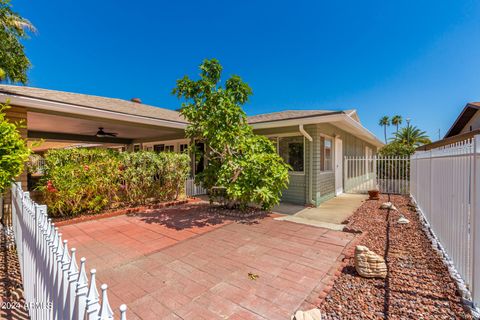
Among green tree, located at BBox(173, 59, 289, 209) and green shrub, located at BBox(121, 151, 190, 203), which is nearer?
green tree, located at BBox(173, 59, 289, 209)

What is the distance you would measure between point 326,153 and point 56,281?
8.79 metres

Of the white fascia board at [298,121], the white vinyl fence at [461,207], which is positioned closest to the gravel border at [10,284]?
the white vinyl fence at [461,207]

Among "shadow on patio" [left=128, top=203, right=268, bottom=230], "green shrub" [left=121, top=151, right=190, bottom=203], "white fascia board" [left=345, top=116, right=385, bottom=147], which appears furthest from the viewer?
"white fascia board" [left=345, top=116, right=385, bottom=147]

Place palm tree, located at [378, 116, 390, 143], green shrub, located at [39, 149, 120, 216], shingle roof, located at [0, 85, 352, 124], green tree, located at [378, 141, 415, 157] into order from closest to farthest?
green shrub, located at [39, 149, 120, 216] → shingle roof, located at [0, 85, 352, 124] → green tree, located at [378, 141, 415, 157] → palm tree, located at [378, 116, 390, 143]

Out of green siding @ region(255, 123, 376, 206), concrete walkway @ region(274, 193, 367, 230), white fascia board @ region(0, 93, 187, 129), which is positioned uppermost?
white fascia board @ region(0, 93, 187, 129)

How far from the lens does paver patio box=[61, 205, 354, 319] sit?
2.33 metres

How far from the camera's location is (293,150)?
8.05 m

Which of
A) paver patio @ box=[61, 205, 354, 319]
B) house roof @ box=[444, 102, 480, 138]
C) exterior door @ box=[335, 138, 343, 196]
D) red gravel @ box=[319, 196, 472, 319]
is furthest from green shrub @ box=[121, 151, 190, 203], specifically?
house roof @ box=[444, 102, 480, 138]

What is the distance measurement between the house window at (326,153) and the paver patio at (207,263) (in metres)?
3.93

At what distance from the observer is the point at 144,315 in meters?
2.16

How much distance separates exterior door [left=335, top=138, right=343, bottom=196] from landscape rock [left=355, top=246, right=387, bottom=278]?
23.7 ft

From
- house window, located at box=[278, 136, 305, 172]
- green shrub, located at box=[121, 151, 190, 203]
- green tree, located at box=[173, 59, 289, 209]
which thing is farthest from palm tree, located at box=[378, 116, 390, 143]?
green shrub, located at box=[121, 151, 190, 203]

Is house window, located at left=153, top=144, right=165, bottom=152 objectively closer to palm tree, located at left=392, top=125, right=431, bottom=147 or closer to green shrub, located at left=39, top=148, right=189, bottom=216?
green shrub, located at left=39, top=148, right=189, bottom=216

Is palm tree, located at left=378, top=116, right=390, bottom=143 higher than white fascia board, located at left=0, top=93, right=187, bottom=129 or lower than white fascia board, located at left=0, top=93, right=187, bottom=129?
higher
